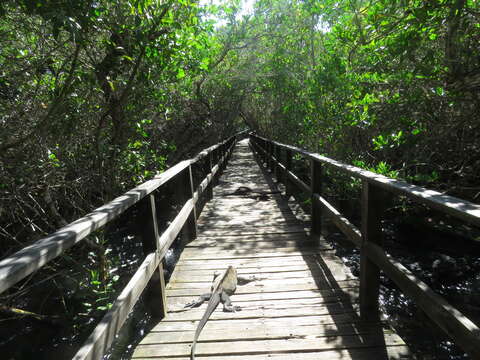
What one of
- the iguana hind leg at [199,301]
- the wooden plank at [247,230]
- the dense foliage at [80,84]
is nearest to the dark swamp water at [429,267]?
the wooden plank at [247,230]

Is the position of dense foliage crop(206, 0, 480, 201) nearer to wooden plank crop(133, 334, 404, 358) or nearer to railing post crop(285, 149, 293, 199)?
railing post crop(285, 149, 293, 199)

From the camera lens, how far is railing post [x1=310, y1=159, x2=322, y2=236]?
4047 mm

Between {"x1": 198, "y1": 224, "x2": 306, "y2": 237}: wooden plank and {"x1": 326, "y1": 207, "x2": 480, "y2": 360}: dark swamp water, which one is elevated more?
{"x1": 198, "y1": 224, "x2": 306, "y2": 237}: wooden plank

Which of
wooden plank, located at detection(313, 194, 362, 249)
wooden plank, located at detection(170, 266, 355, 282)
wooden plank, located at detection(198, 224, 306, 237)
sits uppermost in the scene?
wooden plank, located at detection(313, 194, 362, 249)

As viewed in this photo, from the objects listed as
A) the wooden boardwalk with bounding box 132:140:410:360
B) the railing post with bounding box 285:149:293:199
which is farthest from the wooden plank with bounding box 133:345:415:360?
the railing post with bounding box 285:149:293:199

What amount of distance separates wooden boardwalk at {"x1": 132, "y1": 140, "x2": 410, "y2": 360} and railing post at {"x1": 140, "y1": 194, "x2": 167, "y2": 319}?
5.1 inches

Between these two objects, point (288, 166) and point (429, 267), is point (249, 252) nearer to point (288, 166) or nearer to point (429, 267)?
point (288, 166)

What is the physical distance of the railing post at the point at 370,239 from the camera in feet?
7.63

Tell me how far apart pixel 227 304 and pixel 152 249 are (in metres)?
0.84

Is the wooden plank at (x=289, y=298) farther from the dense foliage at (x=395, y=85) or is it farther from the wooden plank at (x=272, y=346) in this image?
the dense foliage at (x=395, y=85)

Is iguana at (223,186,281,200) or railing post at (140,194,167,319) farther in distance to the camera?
iguana at (223,186,281,200)

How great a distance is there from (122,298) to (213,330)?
37.0 inches

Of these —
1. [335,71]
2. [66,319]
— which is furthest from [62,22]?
[335,71]

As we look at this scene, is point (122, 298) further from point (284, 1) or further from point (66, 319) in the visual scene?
point (284, 1)
